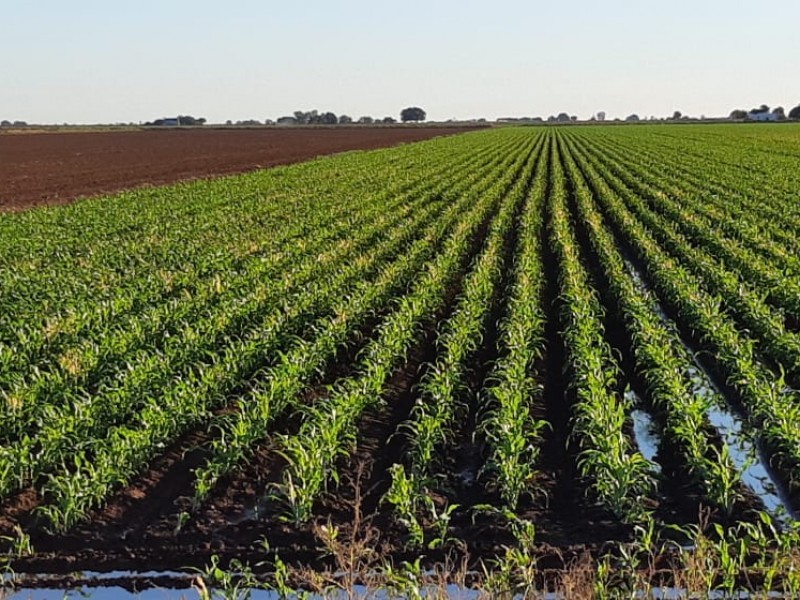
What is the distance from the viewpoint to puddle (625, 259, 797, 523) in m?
6.42

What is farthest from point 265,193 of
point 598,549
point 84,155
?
point 84,155

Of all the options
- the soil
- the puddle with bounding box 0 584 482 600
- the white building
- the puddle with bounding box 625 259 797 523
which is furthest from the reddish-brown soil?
the white building

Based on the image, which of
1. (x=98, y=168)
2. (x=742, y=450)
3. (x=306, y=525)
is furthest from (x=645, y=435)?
(x=98, y=168)

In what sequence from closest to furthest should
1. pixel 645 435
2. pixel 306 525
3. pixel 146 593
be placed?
1. pixel 146 593
2. pixel 306 525
3. pixel 645 435

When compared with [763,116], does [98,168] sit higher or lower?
higher

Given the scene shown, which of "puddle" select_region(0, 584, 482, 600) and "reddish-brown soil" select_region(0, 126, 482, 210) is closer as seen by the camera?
"puddle" select_region(0, 584, 482, 600)

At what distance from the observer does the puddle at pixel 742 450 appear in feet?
21.1

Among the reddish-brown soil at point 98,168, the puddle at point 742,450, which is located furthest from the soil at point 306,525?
the reddish-brown soil at point 98,168

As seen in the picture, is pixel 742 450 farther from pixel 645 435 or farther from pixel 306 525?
pixel 306 525

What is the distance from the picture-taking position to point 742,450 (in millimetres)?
7348

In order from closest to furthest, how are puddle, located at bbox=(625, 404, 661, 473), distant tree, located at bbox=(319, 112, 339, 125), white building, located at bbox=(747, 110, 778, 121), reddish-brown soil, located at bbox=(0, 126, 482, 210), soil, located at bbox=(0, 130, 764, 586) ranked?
soil, located at bbox=(0, 130, 764, 586)
puddle, located at bbox=(625, 404, 661, 473)
reddish-brown soil, located at bbox=(0, 126, 482, 210)
white building, located at bbox=(747, 110, 778, 121)
distant tree, located at bbox=(319, 112, 339, 125)

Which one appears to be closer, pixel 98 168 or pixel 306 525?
pixel 306 525

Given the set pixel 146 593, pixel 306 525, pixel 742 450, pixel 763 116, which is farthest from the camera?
pixel 763 116

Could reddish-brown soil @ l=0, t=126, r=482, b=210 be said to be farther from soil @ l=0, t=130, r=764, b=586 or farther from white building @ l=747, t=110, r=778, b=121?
white building @ l=747, t=110, r=778, b=121
